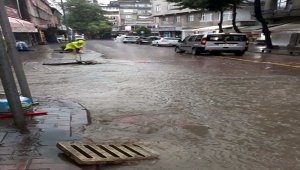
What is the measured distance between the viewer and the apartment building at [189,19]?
51125mm

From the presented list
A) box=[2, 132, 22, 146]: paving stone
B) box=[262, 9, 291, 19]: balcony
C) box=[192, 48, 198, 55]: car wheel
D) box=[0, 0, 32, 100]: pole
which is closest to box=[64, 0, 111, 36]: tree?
box=[262, 9, 291, 19]: balcony

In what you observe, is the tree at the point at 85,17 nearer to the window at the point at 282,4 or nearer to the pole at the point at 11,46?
the window at the point at 282,4

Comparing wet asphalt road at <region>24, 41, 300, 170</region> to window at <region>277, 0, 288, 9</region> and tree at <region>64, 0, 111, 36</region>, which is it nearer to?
window at <region>277, 0, 288, 9</region>

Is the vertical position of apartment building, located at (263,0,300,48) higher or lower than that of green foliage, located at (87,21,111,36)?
higher

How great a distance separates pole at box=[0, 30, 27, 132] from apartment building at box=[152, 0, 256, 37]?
43.4 meters

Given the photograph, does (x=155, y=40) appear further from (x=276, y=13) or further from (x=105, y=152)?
(x=105, y=152)

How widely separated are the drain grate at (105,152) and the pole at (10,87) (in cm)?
110

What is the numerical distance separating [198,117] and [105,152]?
2559mm

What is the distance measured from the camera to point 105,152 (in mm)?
4363

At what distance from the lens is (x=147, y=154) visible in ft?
14.5

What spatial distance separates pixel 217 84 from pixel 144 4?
129m

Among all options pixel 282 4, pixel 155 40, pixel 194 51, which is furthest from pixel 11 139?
pixel 155 40

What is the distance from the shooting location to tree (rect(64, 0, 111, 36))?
96.7m

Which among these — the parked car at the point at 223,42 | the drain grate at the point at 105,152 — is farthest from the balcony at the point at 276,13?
the drain grate at the point at 105,152
